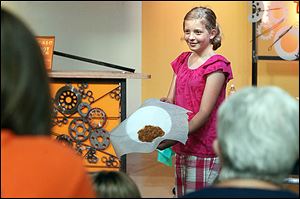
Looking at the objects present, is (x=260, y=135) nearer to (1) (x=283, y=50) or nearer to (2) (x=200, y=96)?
(2) (x=200, y=96)

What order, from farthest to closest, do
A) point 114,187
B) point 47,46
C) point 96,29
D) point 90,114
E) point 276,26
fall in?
point 96,29
point 276,26
point 47,46
point 90,114
point 114,187

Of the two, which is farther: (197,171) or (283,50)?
(283,50)

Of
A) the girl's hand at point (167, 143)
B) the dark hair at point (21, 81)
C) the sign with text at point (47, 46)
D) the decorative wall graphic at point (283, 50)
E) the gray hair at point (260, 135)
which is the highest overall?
the decorative wall graphic at point (283, 50)

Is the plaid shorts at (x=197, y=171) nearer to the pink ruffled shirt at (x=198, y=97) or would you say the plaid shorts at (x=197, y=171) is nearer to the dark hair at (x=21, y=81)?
the pink ruffled shirt at (x=198, y=97)

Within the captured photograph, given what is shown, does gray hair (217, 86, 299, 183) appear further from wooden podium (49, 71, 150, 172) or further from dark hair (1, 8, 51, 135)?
wooden podium (49, 71, 150, 172)

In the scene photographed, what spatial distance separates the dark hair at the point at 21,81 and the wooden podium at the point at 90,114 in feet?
9.16

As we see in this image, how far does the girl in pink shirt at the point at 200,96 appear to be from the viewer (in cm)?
208

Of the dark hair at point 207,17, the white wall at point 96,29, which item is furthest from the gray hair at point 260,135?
the white wall at point 96,29

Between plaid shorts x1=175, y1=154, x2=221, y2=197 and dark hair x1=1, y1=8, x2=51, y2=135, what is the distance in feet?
4.00

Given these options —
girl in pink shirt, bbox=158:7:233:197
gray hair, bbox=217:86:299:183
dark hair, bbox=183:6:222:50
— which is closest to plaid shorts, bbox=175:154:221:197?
girl in pink shirt, bbox=158:7:233:197

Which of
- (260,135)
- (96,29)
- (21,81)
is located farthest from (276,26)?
(21,81)

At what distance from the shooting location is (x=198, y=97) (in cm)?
212

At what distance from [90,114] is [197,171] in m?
1.77

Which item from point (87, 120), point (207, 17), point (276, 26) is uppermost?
point (276, 26)
